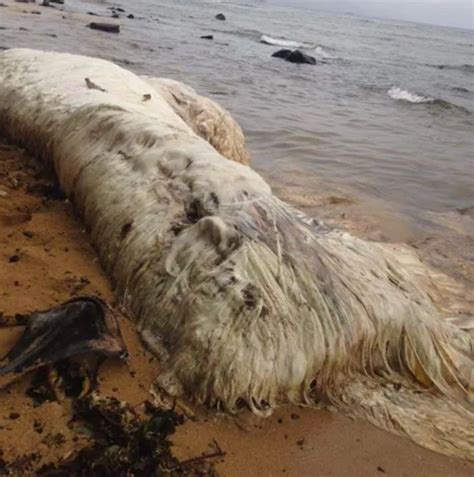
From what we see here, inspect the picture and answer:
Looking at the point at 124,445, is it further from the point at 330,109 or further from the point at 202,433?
the point at 330,109

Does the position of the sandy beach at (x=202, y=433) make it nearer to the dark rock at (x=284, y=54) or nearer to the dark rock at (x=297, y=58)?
the dark rock at (x=297, y=58)

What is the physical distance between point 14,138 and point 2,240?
1.67m

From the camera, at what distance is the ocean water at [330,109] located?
21.1 ft

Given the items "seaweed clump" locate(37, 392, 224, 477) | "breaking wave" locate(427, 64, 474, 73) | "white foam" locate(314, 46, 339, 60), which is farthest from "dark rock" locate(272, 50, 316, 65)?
"seaweed clump" locate(37, 392, 224, 477)

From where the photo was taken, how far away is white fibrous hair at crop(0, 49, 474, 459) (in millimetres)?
2150

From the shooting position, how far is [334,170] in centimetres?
672

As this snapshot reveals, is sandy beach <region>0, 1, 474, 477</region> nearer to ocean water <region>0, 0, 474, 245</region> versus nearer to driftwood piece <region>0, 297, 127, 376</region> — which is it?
driftwood piece <region>0, 297, 127, 376</region>

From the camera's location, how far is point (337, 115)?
1014 centimetres

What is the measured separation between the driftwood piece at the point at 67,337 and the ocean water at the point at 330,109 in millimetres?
3750

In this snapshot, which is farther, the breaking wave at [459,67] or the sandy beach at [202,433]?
the breaking wave at [459,67]

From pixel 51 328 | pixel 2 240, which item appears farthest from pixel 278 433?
pixel 2 240

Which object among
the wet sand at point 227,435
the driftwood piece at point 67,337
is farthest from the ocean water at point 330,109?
the driftwood piece at point 67,337

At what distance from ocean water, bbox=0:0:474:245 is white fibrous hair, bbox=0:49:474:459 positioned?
301 cm

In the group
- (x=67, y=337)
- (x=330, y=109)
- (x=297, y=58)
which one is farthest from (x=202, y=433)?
(x=297, y=58)
